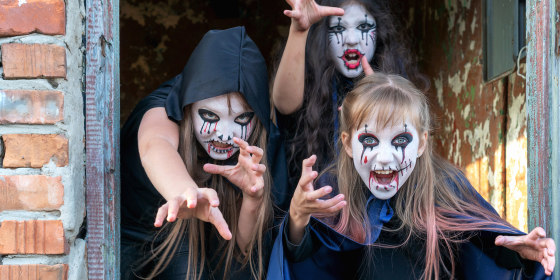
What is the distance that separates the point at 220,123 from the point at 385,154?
0.59m

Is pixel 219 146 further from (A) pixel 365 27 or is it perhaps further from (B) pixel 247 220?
(A) pixel 365 27

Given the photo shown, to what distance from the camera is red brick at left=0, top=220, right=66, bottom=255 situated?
1.92 m

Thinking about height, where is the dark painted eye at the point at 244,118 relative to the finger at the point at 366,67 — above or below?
below

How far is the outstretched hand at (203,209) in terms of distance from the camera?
1.83 m

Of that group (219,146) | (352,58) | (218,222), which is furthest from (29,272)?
(352,58)

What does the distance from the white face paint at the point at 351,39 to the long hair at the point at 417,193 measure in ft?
0.93

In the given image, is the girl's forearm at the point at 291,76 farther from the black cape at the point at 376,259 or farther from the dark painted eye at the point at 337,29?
the black cape at the point at 376,259

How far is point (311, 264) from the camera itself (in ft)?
7.81

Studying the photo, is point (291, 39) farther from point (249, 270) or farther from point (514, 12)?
point (514, 12)

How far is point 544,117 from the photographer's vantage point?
212cm

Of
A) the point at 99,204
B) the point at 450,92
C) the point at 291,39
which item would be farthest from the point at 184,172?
the point at 450,92

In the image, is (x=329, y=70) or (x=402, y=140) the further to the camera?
(x=329, y=70)

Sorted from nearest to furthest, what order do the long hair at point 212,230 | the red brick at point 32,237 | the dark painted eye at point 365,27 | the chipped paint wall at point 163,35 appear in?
the red brick at point 32,237
the long hair at point 212,230
the dark painted eye at point 365,27
the chipped paint wall at point 163,35

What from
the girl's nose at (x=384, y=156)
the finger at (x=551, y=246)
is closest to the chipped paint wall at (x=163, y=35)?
the girl's nose at (x=384, y=156)
